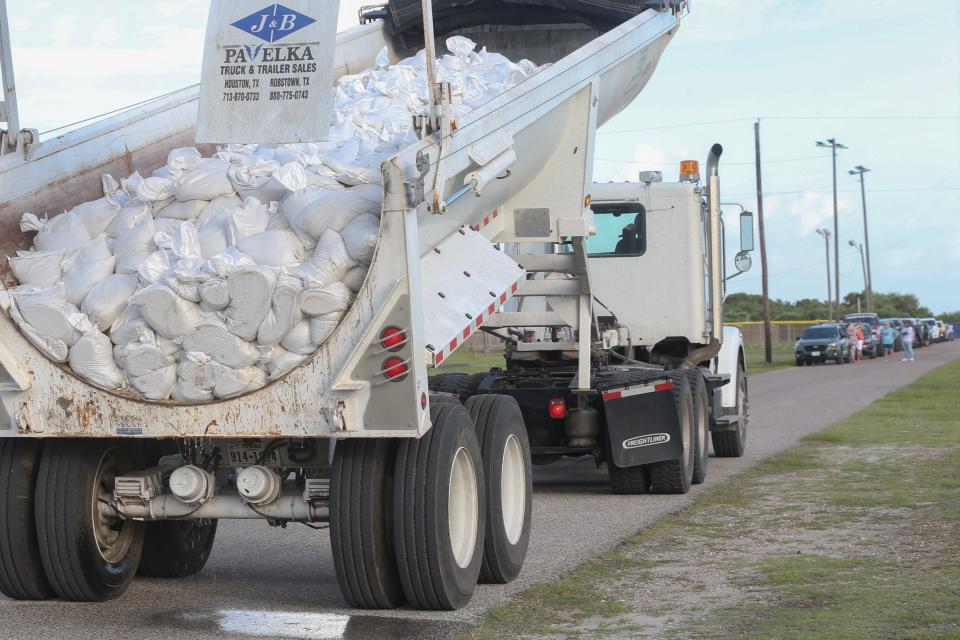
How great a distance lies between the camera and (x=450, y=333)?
768 cm

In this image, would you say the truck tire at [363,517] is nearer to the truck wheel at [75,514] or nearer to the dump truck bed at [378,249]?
the dump truck bed at [378,249]

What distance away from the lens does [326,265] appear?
22.9ft

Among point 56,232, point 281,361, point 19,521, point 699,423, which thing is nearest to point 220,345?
point 281,361

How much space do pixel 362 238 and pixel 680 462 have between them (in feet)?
20.5

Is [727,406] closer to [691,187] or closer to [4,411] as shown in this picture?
[691,187]

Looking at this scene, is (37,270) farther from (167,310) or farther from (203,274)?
(203,274)

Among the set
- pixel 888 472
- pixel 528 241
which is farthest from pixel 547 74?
pixel 888 472

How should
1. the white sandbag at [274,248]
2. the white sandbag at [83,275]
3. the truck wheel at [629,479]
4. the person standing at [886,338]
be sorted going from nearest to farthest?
the white sandbag at [274,248], the white sandbag at [83,275], the truck wheel at [629,479], the person standing at [886,338]

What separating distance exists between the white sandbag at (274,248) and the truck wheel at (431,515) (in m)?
1.13

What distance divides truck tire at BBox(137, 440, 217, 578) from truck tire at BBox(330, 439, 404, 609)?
1.66 meters

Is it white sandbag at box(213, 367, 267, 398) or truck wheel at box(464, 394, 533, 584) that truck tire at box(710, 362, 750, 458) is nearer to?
truck wheel at box(464, 394, 533, 584)

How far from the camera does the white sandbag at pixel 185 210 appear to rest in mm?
7645

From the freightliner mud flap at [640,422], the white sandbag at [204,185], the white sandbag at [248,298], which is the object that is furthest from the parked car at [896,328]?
the white sandbag at [248,298]

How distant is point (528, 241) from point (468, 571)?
10.7ft
